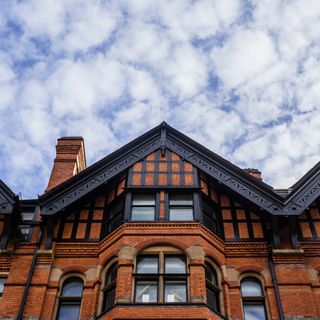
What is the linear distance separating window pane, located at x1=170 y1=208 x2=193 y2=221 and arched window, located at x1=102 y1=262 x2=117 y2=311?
2.79m

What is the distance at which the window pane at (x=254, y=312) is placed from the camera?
53.2ft

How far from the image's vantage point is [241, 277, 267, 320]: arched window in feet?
53.5

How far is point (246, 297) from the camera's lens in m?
16.6

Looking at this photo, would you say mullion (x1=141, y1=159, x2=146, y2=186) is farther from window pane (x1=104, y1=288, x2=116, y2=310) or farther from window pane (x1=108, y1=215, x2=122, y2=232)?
window pane (x1=104, y1=288, x2=116, y2=310)

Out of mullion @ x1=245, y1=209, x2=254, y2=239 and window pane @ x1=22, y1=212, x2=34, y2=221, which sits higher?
window pane @ x1=22, y1=212, x2=34, y2=221

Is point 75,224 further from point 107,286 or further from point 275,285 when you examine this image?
point 275,285

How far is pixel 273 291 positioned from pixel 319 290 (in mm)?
1608

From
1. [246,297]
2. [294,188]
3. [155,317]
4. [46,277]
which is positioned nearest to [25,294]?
[46,277]

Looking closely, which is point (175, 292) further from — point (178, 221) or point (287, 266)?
point (287, 266)

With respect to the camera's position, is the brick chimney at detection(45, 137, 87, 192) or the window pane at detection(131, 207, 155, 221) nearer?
the window pane at detection(131, 207, 155, 221)

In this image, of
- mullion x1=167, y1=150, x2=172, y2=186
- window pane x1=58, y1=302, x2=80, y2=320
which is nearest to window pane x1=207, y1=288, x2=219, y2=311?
window pane x1=58, y1=302, x2=80, y2=320

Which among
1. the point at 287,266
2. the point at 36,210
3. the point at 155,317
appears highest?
the point at 36,210

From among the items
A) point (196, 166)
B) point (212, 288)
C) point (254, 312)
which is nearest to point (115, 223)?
point (196, 166)

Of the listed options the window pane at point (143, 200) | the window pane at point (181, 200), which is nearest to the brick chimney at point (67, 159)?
the window pane at point (143, 200)
